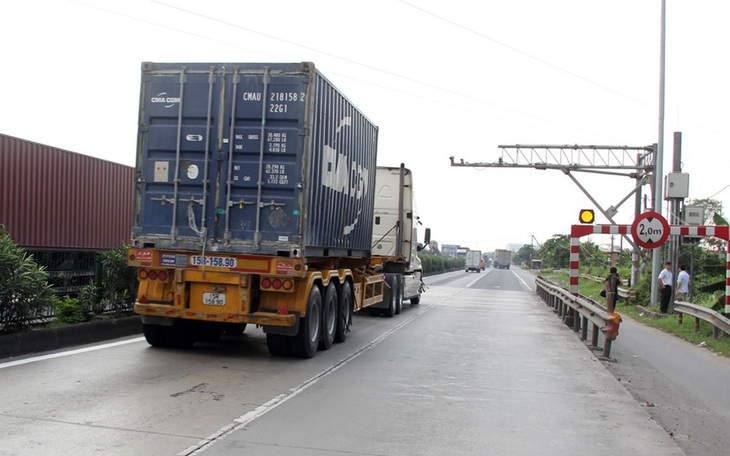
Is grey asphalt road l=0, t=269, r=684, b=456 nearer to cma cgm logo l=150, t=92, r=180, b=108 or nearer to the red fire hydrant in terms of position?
the red fire hydrant

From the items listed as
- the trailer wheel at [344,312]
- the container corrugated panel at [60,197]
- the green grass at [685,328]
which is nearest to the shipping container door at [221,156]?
the trailer wheel at [344,312]

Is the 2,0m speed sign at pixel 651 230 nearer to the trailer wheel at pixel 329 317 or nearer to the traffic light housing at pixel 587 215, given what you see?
the traffic light housing at pixel 587 215

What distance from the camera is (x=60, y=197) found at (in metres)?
14.7

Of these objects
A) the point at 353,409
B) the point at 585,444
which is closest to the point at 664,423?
the point at 585,444

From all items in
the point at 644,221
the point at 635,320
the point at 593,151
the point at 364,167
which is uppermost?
the point at 593,151

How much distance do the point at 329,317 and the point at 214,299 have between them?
7.80ft

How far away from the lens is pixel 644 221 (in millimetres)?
12680

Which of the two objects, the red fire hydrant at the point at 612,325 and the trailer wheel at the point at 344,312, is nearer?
the red fire hydrant at the point at 612,325

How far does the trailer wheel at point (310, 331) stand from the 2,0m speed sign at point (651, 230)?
640 cm

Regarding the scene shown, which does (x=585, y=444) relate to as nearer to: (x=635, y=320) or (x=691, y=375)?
(x=691, y=375)

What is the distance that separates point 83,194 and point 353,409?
1097 cm

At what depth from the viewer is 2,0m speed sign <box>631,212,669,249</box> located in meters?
12.5

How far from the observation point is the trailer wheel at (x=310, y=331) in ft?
32.1

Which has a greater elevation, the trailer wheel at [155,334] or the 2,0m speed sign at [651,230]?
the 2,0m speed sign at [651,230]
